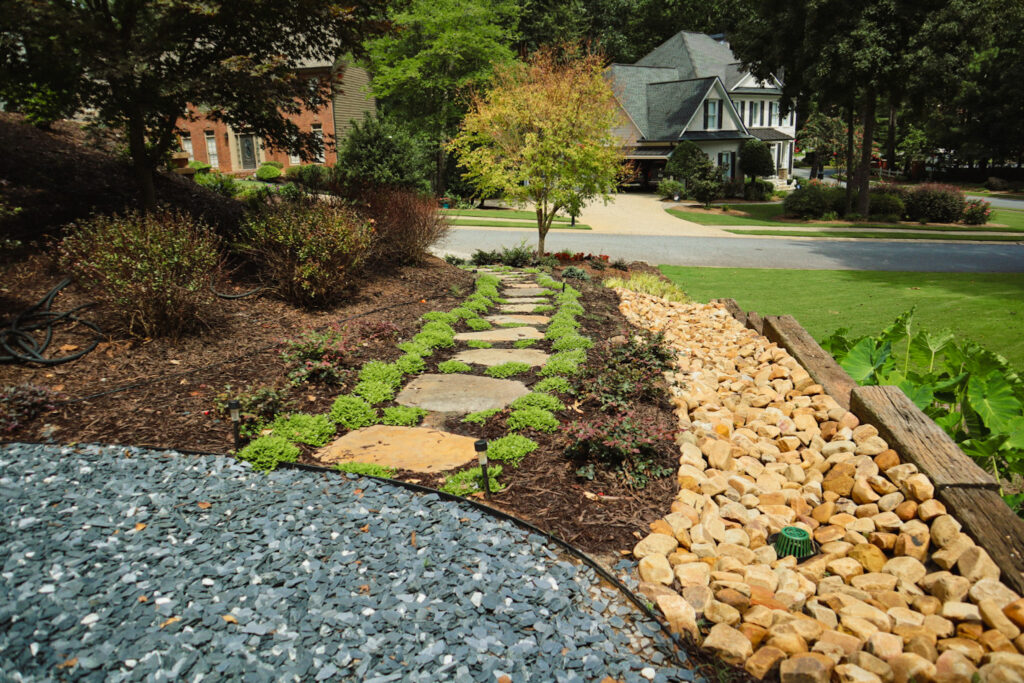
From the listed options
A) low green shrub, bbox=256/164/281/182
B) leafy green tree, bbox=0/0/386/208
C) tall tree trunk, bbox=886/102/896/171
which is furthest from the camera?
tall tree trunk, bbox=886/102/896/171

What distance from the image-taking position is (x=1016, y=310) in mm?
7984

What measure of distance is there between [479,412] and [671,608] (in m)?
2.05

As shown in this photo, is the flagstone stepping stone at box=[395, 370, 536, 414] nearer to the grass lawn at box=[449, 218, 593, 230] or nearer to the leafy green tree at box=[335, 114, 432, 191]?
the leafy green tree at box=[335, 114, 432, 191]

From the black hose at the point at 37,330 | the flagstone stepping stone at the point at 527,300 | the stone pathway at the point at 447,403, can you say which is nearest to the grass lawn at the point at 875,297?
the flagstone stepping stone at the point at 527,300

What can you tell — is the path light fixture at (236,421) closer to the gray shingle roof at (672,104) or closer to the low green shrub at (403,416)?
the low green shrub at (403,416)

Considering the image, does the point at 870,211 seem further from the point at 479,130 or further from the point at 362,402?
the point at 362,402

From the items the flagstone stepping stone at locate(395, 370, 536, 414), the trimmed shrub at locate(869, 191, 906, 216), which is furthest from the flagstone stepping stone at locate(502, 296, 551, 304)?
the trimmed shrub at locate(869, 191, 906, 216)

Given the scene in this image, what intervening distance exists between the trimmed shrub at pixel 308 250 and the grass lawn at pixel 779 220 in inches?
759

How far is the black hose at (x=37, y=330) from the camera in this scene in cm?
480

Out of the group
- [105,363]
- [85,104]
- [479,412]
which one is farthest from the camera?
[85,104]

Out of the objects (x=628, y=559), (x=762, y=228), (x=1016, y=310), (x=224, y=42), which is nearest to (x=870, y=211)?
(x=762, y=228)

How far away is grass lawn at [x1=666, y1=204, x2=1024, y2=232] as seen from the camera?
73.4 ft

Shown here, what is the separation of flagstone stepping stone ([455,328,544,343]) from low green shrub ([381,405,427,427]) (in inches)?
78.6

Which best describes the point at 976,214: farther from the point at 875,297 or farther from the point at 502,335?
the point at 502,335
